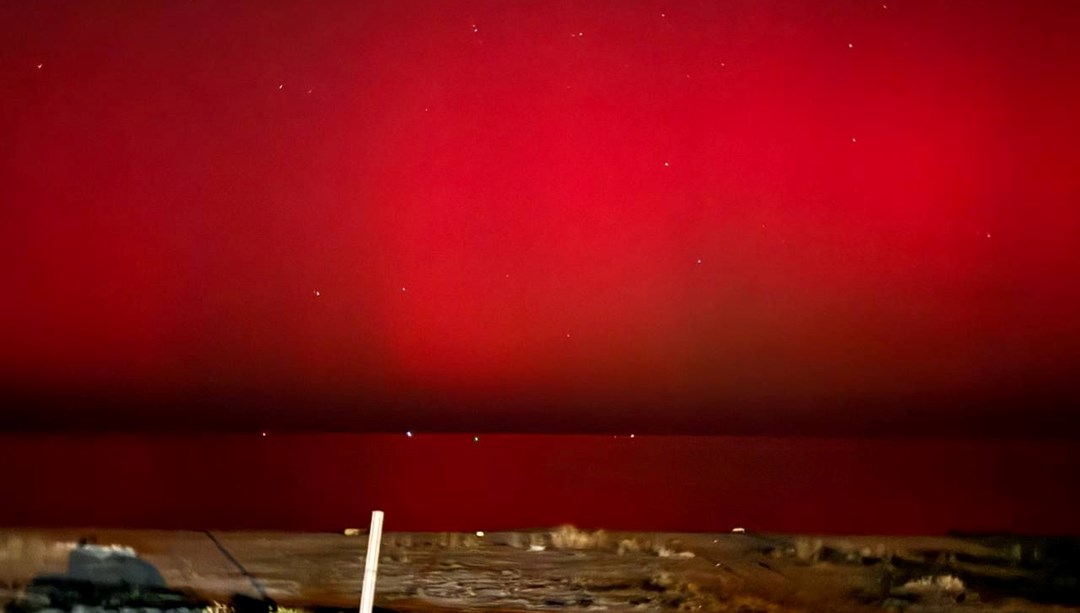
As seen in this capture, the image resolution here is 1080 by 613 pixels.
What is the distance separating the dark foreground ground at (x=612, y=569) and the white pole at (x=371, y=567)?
0.05m

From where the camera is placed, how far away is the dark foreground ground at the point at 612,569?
3.11ft

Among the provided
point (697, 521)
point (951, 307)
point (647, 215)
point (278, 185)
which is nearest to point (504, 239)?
point (647, 215)

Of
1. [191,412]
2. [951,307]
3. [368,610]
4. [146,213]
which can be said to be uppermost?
[146,213]

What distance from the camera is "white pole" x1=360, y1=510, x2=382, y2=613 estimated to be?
3.03 ft

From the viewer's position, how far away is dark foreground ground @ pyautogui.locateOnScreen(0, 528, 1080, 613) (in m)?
0.95

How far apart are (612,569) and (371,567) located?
0.85 feet

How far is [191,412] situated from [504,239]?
0.46m

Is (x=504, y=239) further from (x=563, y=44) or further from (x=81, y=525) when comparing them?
(x=81, y=525)

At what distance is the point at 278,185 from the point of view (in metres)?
1.15

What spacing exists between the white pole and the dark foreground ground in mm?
52

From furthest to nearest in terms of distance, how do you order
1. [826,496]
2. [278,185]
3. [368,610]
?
[278,185] → [826,496] → [368,610]

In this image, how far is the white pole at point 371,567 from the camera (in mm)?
924

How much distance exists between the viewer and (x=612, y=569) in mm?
987

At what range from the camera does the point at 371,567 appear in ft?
3.07
